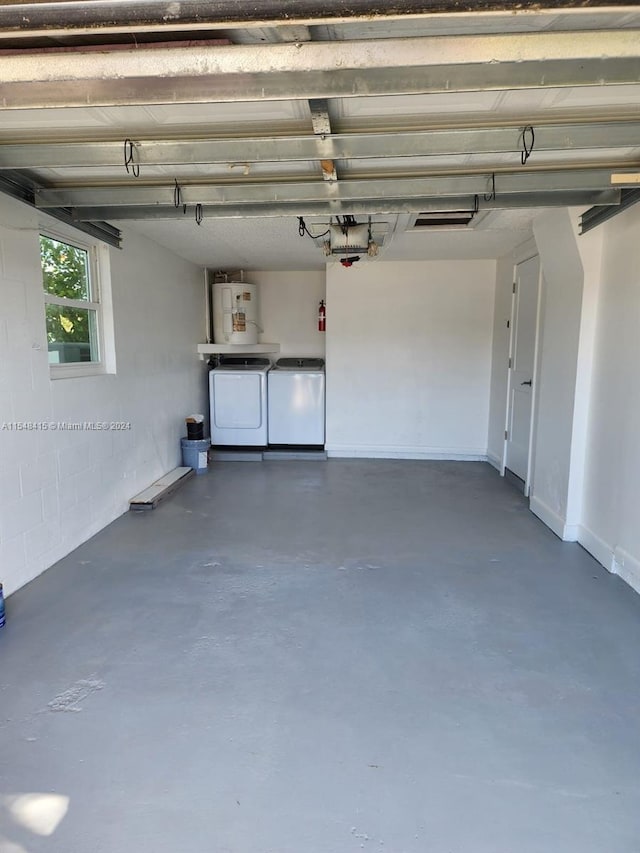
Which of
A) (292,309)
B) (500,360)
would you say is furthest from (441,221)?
(292,309)

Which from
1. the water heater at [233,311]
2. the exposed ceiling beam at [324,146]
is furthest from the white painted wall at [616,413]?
the water heater at [233,311]

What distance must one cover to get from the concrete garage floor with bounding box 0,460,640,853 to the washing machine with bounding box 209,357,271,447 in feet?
9.26

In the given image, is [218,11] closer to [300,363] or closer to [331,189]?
[331,189]

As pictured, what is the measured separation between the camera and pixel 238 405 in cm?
618

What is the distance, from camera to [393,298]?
Answer: 581 centimetres

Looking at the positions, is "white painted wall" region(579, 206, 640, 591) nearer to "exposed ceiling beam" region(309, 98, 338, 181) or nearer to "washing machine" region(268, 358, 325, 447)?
"exposed ceiling beam" region(309, 98, 338, 181)

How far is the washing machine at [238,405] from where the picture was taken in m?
6.12

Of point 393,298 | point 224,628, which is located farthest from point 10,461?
point 393,298

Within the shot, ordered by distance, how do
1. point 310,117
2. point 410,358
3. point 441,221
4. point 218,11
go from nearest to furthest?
1. point 218,11
2. point 310,117
3. point 441,221
4. point 410,358

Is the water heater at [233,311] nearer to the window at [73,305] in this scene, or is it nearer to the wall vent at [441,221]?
the window at [73,305]

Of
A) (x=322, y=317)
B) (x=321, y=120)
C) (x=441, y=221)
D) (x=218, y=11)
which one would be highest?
(x=441, y=221)

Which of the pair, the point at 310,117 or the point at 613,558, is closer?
the point at 310,117

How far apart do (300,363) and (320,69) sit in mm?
5047

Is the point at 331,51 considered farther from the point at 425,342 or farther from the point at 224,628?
the point at 425,342
